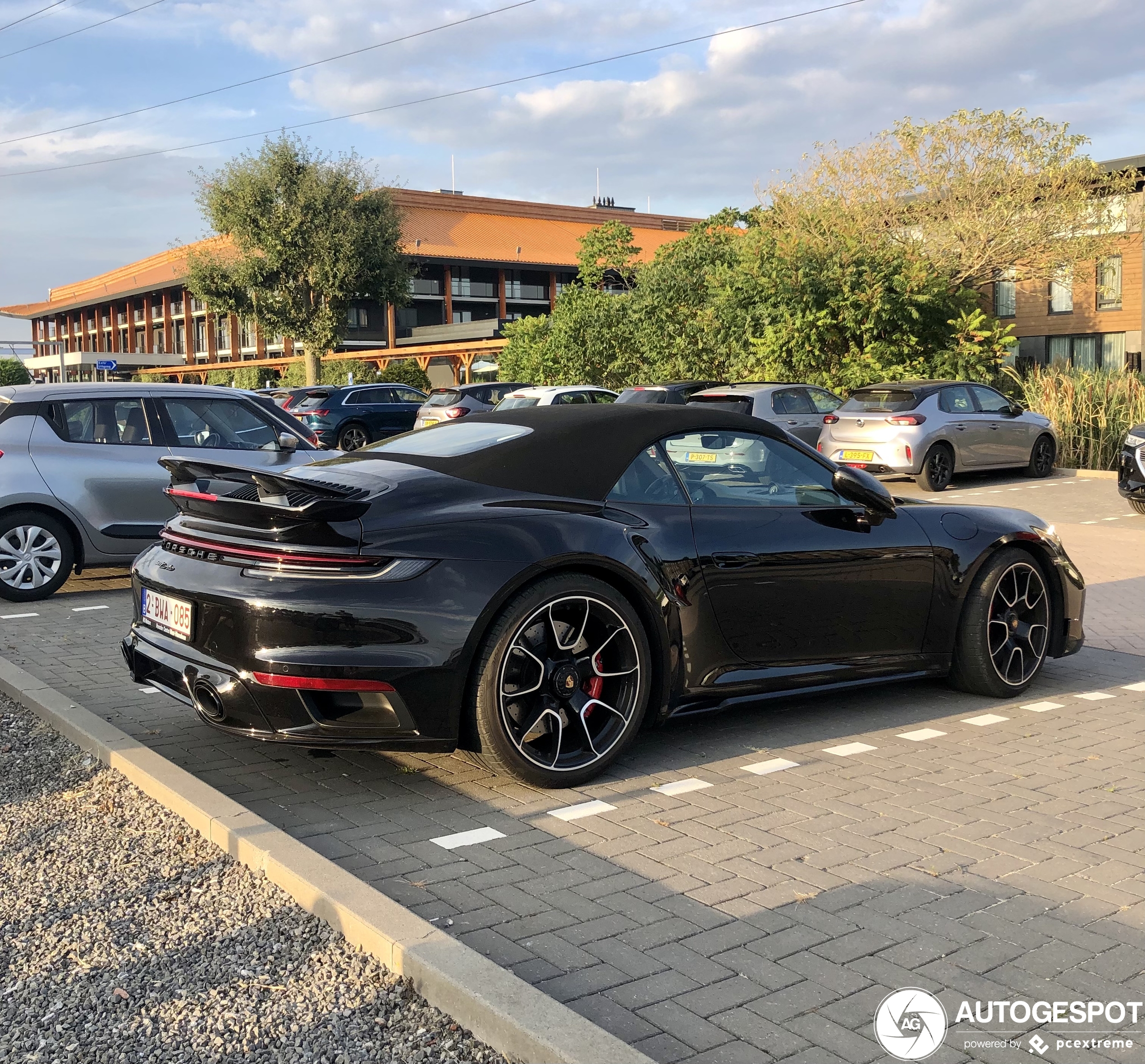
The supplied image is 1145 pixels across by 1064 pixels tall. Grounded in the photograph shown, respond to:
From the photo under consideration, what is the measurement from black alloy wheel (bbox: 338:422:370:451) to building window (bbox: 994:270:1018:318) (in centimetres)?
2013

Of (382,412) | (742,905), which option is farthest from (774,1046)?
(382,412)

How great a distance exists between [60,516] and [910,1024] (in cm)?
802

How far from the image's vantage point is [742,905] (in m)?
3.61

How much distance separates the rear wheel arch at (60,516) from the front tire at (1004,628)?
658 centimetres

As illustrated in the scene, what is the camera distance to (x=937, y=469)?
56.7 feet

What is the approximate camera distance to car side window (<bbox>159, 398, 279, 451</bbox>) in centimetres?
975

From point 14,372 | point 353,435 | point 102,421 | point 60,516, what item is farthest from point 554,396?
point 14,372

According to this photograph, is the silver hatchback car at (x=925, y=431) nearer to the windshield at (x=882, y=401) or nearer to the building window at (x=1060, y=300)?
the windshield at (x=882, y=401)

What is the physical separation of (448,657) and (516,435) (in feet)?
3.95

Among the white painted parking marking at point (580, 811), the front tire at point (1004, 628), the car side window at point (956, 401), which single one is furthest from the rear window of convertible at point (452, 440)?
the car side window at point (956, 401)

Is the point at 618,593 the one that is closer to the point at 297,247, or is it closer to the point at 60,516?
the point at 60,516

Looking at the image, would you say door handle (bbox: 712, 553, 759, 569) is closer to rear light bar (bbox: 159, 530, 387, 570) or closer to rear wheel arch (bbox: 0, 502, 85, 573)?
rear light bar (bbox: 159, 530, 387, 570)

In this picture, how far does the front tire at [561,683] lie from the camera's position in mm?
4434

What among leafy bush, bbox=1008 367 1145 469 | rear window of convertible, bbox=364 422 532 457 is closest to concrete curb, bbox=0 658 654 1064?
rear window of convertible, bbox=364 422 532 457
